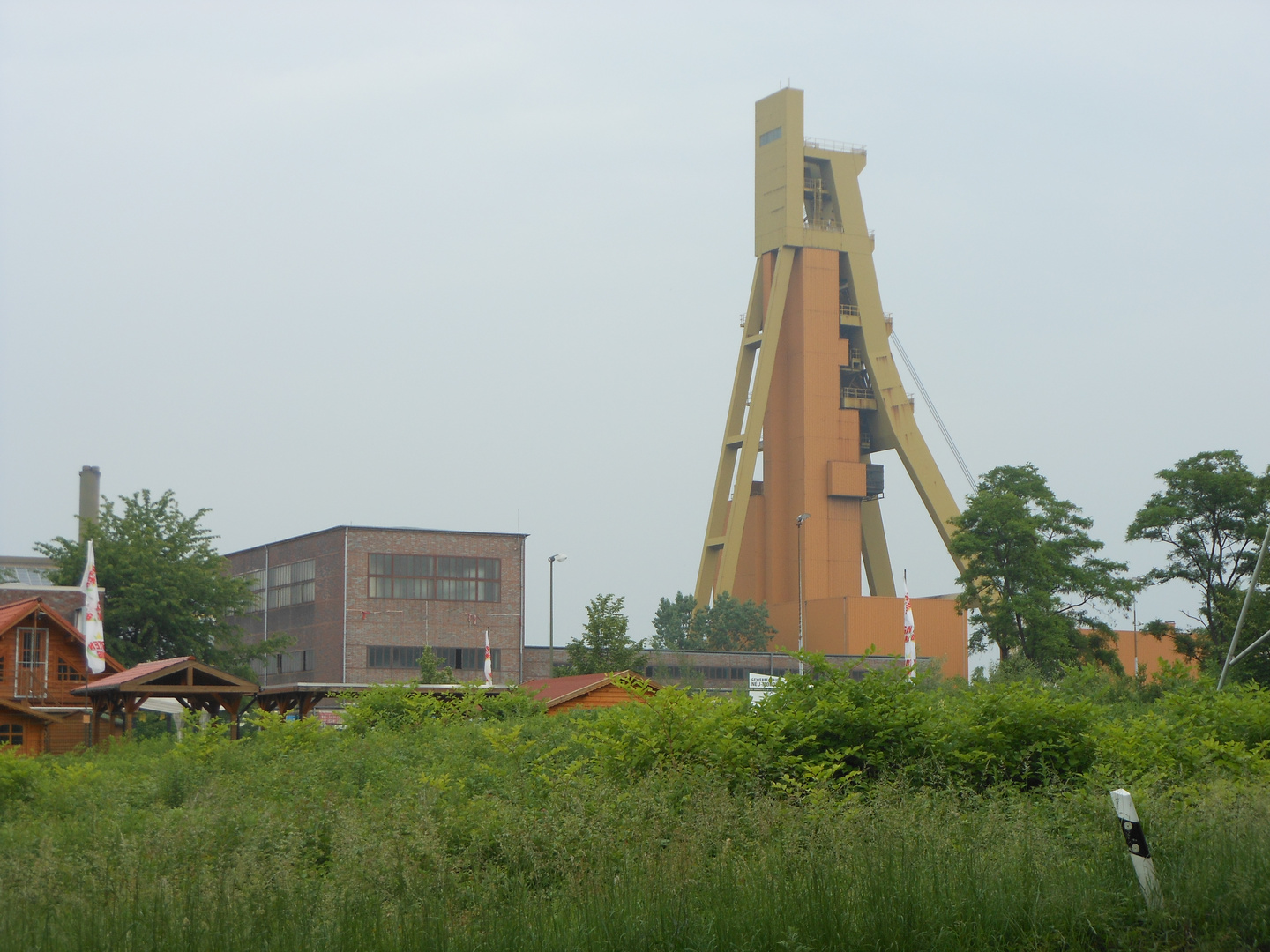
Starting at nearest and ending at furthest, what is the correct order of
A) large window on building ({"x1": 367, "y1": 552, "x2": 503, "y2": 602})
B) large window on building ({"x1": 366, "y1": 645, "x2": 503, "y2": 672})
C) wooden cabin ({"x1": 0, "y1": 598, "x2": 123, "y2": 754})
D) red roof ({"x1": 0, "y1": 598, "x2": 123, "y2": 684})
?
red roof ({"x1": 0, "y1": 598, "x2": 123, "y2": 684}), wooden cabin ({"x1": 0, "y1": 598, "x2": 123, "y2": 754}), large window on building ({"x1": 366, "y1": 645, "x2": 503, "y2": 672}), large window on building ({"x1": 367, "y1": 552, "x2": 503, "y2": 602})

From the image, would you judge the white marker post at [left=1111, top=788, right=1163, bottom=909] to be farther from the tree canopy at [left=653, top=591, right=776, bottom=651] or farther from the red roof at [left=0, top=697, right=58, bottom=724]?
the tree canopy at [left=653, top=591, right=776, bottom=651]

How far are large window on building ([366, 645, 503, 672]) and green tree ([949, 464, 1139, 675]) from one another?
29.5 meters

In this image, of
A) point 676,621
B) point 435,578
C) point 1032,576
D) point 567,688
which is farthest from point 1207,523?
point 676,621

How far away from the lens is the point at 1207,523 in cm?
4969

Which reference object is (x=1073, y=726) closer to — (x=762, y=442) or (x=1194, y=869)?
(x=1194, y=869)

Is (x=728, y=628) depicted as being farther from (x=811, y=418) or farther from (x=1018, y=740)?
(x=1018, y=740)

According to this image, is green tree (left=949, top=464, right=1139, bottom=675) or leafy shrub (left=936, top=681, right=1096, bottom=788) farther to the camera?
green tree (left=949, top=464, right=1139, bottom=675)

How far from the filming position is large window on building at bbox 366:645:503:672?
7562 cm

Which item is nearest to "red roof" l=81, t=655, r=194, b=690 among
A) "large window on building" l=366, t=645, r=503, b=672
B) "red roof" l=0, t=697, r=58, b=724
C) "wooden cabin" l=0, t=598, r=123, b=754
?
"red roof" l=0, t=697, r=58, b=724

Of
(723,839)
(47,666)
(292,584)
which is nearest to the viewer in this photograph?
(723,839)

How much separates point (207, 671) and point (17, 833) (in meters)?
21.8

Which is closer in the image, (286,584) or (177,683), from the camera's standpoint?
(177,683)

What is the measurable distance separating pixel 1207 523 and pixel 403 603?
43.7 m

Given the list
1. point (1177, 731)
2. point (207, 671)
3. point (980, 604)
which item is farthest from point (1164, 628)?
point (1177, 731)
